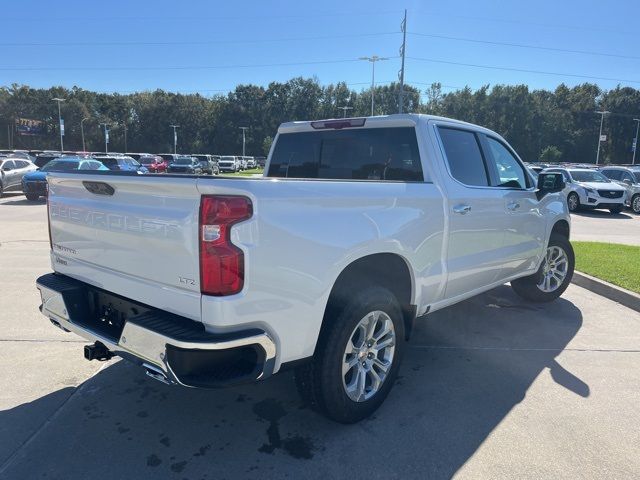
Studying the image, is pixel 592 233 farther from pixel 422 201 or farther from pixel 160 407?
pixel 160 407

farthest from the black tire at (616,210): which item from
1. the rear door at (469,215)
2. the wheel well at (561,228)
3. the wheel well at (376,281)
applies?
the wheel well at (376,281)

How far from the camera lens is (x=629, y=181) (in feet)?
68.3

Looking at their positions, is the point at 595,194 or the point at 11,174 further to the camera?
the point at 11,174

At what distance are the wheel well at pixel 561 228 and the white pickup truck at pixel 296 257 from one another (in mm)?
1772

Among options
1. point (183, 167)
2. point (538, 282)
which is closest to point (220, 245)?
point (538, 282)

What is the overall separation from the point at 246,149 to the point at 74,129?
33269mm

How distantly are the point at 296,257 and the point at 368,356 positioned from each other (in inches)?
43.6

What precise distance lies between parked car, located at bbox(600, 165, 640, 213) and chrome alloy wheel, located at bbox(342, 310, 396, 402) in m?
19.7

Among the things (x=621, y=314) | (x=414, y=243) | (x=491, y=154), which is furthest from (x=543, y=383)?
(x=621, y=314)

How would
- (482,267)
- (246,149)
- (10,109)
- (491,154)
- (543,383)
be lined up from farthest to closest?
(246,149), (10,109), (491,154), (482,267), (543,383)

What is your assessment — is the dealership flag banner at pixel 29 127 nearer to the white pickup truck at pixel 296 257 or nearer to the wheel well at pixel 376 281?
the white pickup truck at pixel 296 257

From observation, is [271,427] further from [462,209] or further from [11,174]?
[11,174]

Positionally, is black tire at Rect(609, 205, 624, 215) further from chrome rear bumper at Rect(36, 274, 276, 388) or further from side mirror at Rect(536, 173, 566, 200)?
chrome rear bumper at Rect(36, 274, 276, 388)

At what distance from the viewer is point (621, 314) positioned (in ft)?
18.7
